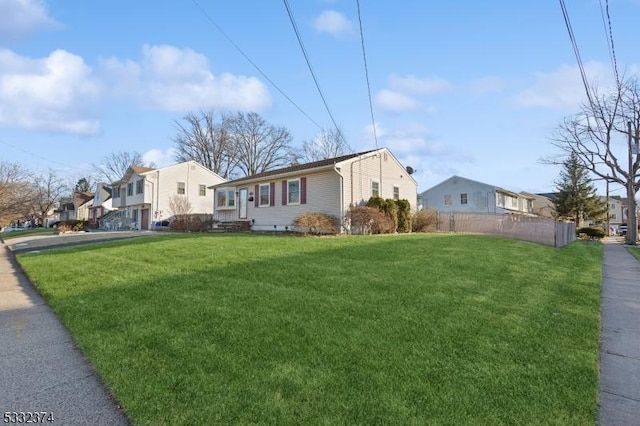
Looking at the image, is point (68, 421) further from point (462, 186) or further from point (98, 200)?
point (98, 200)

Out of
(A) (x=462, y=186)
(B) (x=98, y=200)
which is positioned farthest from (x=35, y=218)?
(A) (x=462, y=186)

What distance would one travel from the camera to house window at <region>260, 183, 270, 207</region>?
22188mm

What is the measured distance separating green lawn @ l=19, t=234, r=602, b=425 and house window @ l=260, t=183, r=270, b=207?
13346 millimetres

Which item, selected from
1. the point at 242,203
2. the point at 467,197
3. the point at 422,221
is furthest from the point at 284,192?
the point at 467,197

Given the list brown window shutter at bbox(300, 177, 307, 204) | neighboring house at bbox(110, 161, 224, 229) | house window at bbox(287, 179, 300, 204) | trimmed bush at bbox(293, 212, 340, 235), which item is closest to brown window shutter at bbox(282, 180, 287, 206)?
house window at bbox(287, 179, 300, 204)

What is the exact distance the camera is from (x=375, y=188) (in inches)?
819

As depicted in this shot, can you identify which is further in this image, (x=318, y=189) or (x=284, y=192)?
(x=284, y=192)

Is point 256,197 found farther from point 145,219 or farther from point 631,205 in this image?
point 631,205

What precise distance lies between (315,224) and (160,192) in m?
23.0

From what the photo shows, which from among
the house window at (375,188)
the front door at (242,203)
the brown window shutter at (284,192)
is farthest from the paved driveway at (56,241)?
the house window at (375,188)

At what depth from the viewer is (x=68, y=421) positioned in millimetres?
3078

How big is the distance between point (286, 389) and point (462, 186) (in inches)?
1677

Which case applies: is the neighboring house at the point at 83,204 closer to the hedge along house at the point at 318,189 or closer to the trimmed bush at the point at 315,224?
the hedge along house at the point at 318,189

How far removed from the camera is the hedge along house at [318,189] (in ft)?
61.0
